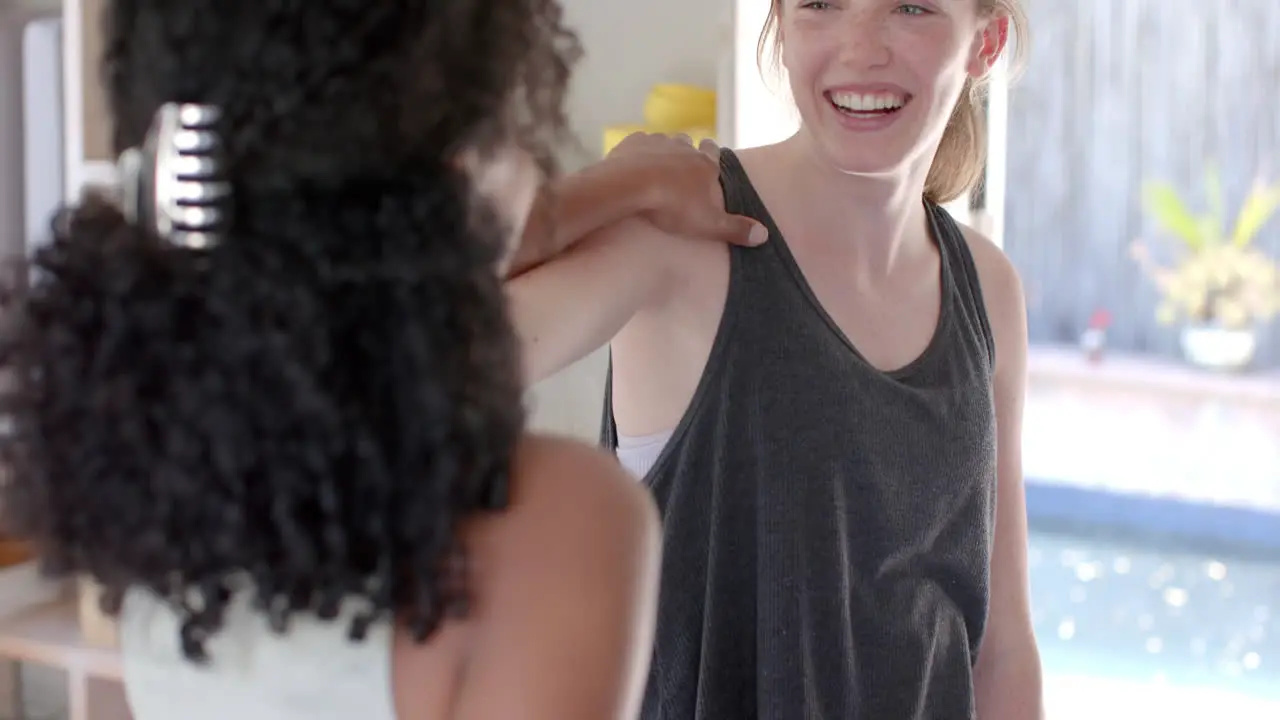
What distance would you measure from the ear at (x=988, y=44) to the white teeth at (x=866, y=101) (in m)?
0.12

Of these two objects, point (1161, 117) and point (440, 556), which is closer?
point (440, 556)

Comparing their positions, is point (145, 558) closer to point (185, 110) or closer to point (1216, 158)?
point (185, 110)

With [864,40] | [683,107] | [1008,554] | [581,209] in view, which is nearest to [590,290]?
[581,209]

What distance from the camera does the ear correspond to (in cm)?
103

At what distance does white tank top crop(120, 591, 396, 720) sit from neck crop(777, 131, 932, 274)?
23.1 inches

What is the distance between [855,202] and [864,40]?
14 centimetres

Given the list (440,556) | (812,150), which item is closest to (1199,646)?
(812,150)

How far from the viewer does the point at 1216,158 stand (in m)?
4.73

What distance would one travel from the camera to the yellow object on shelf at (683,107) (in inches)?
78.3

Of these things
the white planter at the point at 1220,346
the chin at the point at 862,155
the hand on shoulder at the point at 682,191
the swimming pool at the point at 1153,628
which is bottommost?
the swimming pool at the point at 1153,628

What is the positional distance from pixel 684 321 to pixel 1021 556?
1.41ft

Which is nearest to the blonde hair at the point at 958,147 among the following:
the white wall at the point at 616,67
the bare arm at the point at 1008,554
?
the bare arm at the point at 1008,554

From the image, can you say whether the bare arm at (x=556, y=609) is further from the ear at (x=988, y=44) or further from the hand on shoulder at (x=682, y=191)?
the ear at (x=988, y=44)

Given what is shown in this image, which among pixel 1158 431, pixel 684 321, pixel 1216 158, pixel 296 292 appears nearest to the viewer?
pixel 296 292
